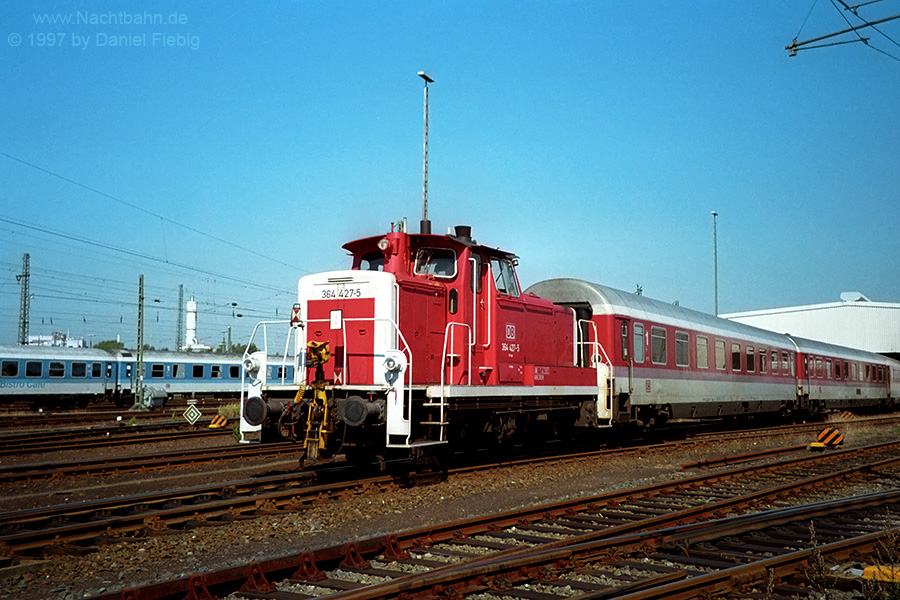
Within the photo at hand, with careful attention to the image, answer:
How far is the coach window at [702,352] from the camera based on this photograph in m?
19.3

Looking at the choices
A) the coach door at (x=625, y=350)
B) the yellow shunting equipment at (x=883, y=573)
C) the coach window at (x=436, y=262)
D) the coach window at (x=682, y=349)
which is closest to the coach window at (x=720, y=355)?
the coach window at (x=682, y=349)

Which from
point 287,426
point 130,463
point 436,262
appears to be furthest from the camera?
point 130,463

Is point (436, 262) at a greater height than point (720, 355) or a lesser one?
greater

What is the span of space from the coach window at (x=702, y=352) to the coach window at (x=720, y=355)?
0.82 m

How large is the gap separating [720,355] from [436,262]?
493 inches

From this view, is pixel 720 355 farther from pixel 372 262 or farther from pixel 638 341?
pixel 372 262

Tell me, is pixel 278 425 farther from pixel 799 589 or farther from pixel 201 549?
pixel 799 589

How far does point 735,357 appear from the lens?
21.7 m

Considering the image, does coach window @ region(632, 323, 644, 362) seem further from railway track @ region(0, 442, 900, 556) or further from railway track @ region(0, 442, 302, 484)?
railway track @ region(0, 442, 302, 484)

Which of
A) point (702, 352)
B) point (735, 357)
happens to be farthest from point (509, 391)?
point (735, 357)

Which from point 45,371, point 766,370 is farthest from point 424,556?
point 45,371

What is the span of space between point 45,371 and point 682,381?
30860 mm

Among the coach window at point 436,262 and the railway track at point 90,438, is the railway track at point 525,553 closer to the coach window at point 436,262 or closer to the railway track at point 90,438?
the coach window at point 436,262

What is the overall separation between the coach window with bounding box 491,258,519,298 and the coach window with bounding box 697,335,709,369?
896 centimetres
